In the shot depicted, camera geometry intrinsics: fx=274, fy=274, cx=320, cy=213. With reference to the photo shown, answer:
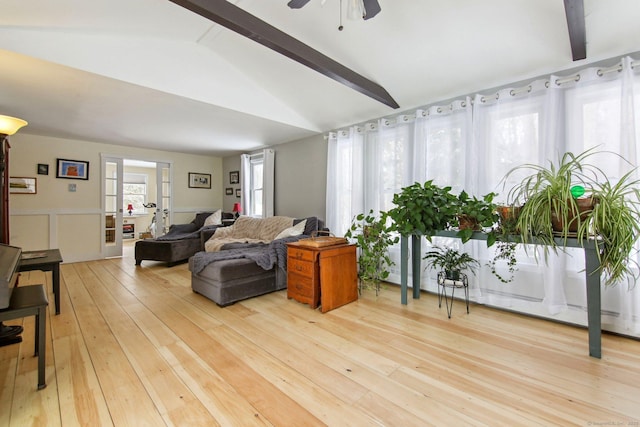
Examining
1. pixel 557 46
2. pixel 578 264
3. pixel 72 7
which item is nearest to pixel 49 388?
pixel 72 7

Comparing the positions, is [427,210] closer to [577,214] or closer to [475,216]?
[475,216]

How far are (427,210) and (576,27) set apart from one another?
61.5 inches

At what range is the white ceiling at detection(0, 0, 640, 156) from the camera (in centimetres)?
205

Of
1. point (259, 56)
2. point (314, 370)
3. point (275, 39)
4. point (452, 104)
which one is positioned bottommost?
point (314, 370)

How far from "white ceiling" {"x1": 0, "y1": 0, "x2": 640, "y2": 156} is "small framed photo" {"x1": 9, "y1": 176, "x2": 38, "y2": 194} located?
127 centimetres

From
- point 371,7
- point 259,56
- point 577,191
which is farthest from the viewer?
point 259,56

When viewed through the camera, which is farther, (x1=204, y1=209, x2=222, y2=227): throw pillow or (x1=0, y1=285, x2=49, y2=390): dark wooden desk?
(x1=204, y1=209, x2=222, y2=227): throw pillow

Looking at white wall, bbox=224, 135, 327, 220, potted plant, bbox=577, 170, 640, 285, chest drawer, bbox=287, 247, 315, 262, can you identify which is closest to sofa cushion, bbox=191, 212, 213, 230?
white wall, bbox=224, 135, 327, 220

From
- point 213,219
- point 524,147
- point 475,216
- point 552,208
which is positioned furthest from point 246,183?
point 552,208

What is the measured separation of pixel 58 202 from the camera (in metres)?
4.81

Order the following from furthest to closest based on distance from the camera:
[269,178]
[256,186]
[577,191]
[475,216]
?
[256,186] < [269,178] < [475,216] < [577,191]

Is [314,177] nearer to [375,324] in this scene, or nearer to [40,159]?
[375,324]

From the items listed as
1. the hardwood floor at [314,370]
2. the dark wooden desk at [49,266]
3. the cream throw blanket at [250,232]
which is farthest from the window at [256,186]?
the dark wooden desk at [49,266]

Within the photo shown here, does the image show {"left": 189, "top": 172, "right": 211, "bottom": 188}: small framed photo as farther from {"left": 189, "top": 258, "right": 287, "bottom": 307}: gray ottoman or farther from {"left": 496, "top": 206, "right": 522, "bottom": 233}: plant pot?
{"left": 496, "top": 206, "right": 522, "bottom": 233}: plant pot
